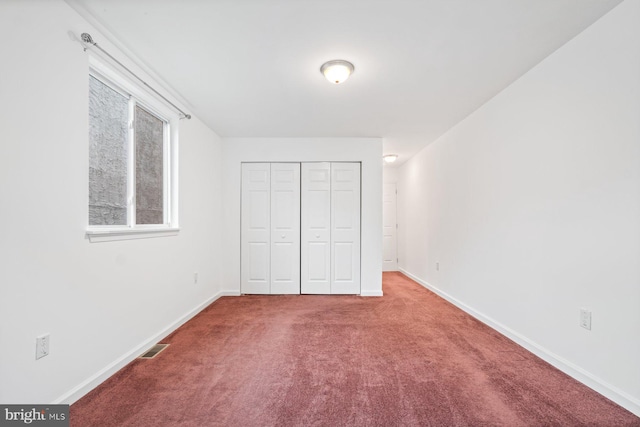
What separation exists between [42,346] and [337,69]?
264 cm

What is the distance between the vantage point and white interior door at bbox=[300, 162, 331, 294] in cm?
434

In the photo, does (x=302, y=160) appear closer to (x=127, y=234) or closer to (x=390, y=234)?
(x=127, y=234)

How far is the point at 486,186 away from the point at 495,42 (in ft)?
4.99

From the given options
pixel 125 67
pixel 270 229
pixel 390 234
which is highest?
pixel 125 67

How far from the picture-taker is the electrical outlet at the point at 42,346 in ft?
4.91

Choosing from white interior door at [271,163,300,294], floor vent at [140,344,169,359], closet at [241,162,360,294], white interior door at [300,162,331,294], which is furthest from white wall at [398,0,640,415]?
floor vent at [140,344,169,359]

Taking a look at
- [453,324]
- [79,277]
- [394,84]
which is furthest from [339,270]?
[79,277]

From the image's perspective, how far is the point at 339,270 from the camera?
4.35 meters

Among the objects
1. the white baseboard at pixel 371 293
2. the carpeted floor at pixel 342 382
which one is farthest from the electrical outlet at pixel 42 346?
the white baseboard at pixel 371 293

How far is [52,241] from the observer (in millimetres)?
1585

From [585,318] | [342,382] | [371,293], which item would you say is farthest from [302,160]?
[585,318]

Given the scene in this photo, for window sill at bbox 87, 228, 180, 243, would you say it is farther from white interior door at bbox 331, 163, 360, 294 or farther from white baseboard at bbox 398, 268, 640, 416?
white baseboard at bbox 398, 268, 640, 416

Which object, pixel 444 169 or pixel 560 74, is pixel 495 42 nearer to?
pixel 560 74

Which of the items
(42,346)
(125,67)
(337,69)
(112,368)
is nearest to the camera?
(42,346)
